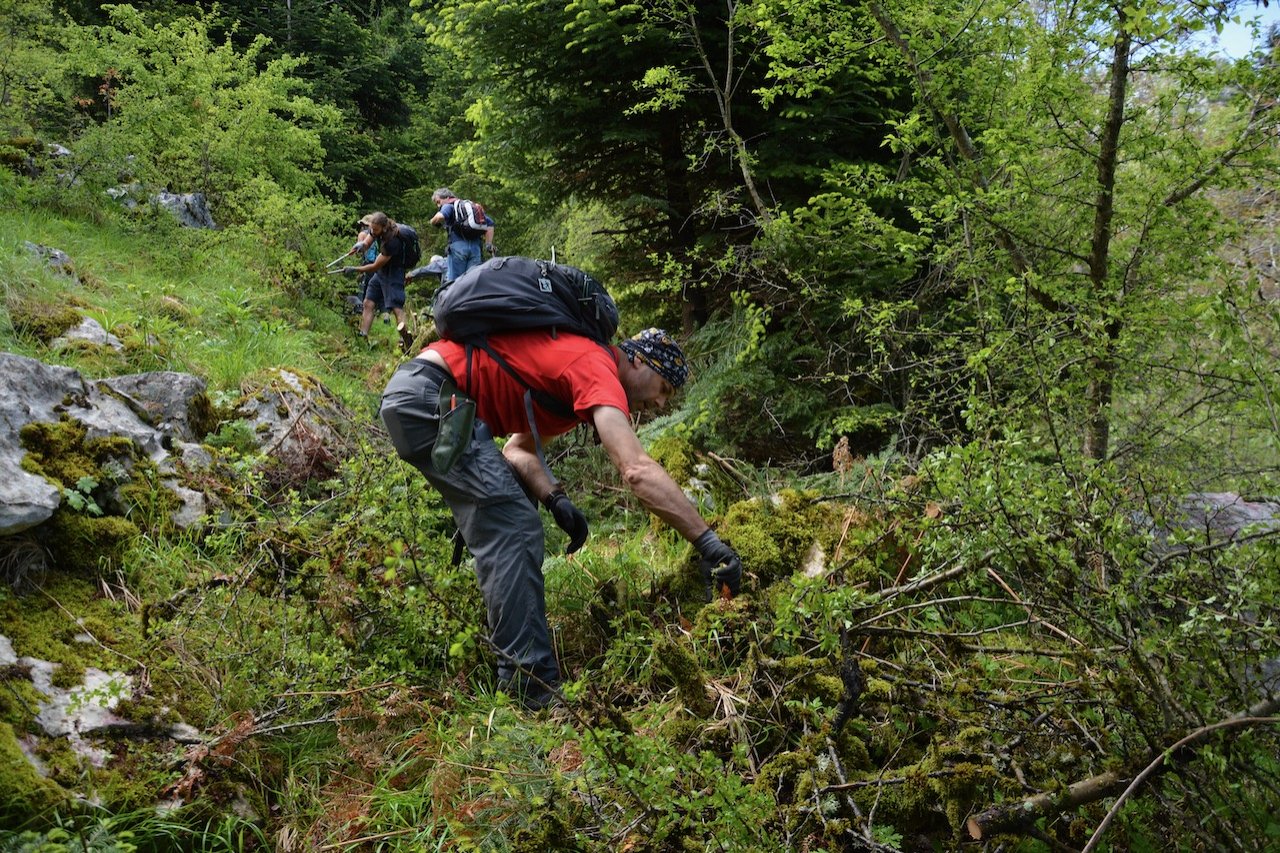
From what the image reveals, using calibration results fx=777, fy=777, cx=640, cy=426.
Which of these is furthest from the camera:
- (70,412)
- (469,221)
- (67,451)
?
(469,221)

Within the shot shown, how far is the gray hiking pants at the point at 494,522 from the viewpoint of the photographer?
333cm

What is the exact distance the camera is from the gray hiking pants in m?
3.33

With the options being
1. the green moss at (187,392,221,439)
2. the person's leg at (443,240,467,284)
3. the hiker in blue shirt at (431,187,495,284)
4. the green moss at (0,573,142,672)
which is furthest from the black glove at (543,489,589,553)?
the person's leg at (443,240,467,284)

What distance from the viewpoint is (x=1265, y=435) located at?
2293mm


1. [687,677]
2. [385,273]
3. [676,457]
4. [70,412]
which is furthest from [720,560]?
[385,273]

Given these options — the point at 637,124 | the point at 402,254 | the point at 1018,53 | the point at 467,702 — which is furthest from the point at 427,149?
the point at 467,702

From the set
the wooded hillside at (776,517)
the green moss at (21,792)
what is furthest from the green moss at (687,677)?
the green moss at (21,792)

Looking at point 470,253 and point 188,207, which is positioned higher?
point 470,253

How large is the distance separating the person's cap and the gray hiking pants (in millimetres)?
850

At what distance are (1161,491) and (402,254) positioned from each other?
1021cm

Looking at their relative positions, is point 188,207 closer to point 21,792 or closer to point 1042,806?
point 21,792

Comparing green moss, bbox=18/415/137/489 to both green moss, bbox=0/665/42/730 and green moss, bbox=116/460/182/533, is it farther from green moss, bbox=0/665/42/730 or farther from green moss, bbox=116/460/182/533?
green moss, bbox=0/665/42/730

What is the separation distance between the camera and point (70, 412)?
409 centimetres

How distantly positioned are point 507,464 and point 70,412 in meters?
2.45
